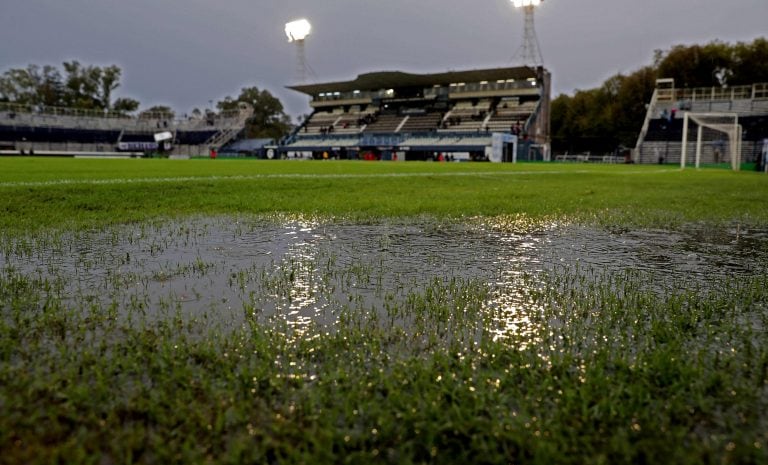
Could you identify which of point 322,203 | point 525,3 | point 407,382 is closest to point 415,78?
point 525,3

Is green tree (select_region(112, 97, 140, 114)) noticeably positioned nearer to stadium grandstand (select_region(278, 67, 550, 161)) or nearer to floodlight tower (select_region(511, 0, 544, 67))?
stadium grandstand (select_region(278, 67, 550, 161))

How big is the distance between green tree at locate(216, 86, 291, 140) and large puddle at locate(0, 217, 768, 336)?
8982 centimetres

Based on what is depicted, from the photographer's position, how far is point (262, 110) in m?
92.4

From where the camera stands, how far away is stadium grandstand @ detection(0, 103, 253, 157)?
55.1m

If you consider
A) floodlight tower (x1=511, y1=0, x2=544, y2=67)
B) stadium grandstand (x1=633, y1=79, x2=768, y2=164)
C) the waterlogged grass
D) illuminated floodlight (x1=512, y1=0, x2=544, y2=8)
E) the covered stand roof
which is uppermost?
illuminated floodlight (x1=512, y1=0, x2=544, y2=8)

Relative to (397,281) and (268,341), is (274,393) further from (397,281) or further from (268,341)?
(397,281)

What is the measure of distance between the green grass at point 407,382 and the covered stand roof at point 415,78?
52.3 m

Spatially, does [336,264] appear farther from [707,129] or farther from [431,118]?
[431,118]

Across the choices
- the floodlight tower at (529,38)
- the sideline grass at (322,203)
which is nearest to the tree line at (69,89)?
the floodlight tower at (529,38)

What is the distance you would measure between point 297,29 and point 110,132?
82.6 feet

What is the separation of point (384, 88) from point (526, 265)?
61422mm

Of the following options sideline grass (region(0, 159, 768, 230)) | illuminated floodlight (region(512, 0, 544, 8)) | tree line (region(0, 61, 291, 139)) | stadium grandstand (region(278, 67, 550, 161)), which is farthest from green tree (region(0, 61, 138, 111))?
sideline grass (region(0, 159, 768, 230))

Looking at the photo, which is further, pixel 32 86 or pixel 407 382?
pixel 32 86

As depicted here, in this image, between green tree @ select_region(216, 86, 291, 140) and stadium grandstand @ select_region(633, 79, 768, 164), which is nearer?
stadium grandstand @ select_region(633, 79, 768, 164)
